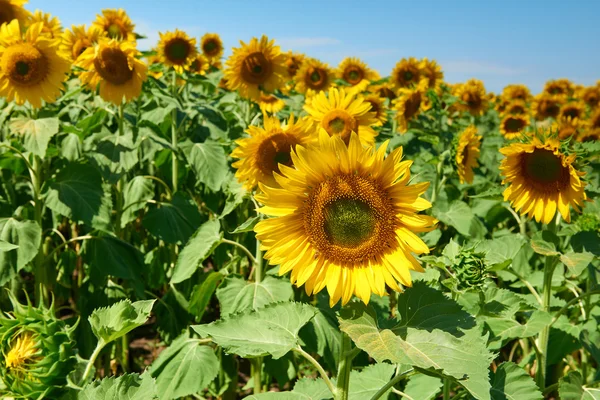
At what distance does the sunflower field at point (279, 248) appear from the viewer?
Result: 1.48 m

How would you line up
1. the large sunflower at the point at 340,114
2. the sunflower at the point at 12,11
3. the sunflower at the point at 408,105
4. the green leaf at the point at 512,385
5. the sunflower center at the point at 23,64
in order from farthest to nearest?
1. the sunflower at the point at 408,105
2. the sunflower at the point at 12,11
3. the sunflower center at the point at 23,64
4. the large sunflower at the point at 340,114
5. the green leaf at the point at 512,385

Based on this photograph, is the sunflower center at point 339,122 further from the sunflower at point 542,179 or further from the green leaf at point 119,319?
the green leaf at point 119,319

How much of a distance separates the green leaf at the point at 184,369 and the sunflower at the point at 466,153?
1.86m

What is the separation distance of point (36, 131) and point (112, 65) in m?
0.66

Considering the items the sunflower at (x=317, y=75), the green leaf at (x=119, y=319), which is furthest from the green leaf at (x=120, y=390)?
the sunflower at (x=317, y=75)

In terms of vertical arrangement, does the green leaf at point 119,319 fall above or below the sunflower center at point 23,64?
below

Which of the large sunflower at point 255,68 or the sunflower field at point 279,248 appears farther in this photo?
the large sunflower at point 255,68

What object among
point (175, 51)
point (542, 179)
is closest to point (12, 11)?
point (175, 51)

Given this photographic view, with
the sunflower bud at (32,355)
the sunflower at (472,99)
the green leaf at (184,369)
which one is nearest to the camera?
the sunflower bud at (32,355)

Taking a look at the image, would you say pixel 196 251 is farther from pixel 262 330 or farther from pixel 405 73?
pixel 405 73

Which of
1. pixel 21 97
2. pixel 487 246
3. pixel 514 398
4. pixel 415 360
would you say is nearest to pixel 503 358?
pixel 487 246

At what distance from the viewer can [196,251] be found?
2.60 metres

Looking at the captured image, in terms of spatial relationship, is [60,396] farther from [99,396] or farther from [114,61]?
[114,61]

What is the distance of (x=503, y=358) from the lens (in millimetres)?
3805
